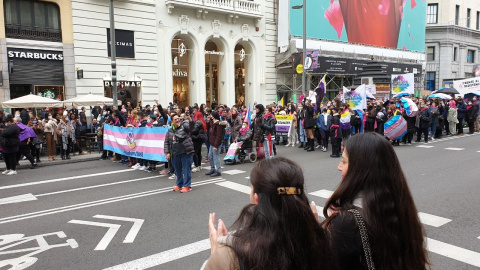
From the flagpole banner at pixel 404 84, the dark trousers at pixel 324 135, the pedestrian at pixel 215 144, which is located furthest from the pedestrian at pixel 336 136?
the flagpole banner at pixel 404 84

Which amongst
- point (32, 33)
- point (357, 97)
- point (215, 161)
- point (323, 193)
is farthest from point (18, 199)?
point (32, 33)

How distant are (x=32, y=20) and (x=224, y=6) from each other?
1227 centimetres

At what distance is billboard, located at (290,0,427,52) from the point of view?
3088 cm

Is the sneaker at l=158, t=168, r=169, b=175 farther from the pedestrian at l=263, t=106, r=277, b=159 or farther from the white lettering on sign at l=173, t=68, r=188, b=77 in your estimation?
the white lettering on sign at l=173, t=68, r=188, b=77

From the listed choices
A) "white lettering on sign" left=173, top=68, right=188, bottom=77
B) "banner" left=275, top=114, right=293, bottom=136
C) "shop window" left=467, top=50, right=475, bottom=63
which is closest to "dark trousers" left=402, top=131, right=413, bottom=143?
"banner" left=275, top=114, right=293, bottom=136

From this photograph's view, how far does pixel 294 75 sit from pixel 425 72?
26.6 m

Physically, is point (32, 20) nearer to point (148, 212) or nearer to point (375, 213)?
point (148, 212)

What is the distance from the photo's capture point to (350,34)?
34062mm

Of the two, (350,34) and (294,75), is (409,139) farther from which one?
(350,34)

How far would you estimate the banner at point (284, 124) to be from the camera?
16.2 m

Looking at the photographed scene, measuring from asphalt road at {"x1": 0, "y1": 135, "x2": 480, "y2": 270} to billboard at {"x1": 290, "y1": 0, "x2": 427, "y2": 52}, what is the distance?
2185 centimetres

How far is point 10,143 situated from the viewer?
35.8 feet

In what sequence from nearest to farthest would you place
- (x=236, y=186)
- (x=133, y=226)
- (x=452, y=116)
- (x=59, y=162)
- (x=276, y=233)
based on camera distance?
(x=276, y=233)
(x=133, y=226)
(x=236, y=186)
(x=59, y=162)
(x=452, y=116)

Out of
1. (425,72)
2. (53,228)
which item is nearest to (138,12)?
(53,228)
